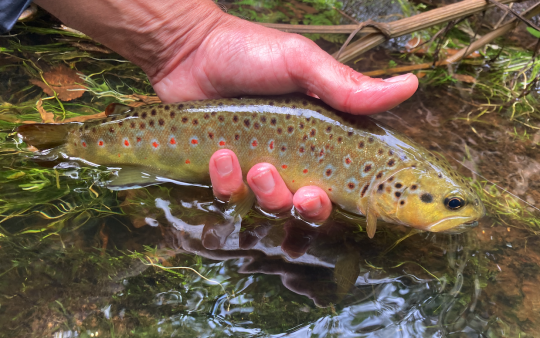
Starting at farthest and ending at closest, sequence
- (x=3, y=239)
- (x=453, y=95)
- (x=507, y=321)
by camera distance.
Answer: (x=453, y=95) < (x=3, y=239) < (x=507, y=321)

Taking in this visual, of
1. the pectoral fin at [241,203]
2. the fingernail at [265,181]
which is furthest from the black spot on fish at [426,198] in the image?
the pectoral fin at [241,203]

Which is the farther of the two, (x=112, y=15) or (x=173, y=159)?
(x=112, y=15)

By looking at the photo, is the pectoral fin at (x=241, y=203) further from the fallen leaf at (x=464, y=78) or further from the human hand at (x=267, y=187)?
the fallen leaf at (x=464, y=78)

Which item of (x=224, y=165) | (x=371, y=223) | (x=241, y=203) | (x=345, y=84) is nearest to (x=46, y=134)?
(x=224, y=165)

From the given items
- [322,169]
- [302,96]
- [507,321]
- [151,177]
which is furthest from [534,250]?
[151,177]

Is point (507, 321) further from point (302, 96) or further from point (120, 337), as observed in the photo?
point (120, 337)

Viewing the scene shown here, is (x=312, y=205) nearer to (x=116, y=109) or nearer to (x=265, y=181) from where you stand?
(x=265, y=181)

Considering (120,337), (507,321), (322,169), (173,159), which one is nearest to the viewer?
(120,337)

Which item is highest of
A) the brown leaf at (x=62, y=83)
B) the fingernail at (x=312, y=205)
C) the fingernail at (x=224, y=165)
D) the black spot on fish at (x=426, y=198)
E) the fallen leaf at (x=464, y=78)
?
the brown leaf at (x=62, y=83)

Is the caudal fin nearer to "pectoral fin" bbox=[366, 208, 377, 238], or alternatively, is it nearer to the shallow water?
the shallow water
